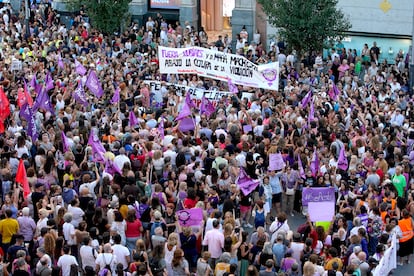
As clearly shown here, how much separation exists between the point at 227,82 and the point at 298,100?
105 inches

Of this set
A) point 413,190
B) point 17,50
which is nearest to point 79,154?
point 413,190

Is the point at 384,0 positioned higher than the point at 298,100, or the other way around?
the point at 384,0

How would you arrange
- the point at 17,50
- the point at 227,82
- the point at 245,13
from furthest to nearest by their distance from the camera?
the point at 245,13 → the point at 17,50 → the point at 227,82

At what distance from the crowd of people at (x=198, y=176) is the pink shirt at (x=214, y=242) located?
20 millimetres

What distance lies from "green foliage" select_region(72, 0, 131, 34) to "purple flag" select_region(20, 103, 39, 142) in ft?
46.7

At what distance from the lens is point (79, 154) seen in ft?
63.0

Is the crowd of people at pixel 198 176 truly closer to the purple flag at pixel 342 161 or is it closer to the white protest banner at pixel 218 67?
the purple flag at pixel 342 161

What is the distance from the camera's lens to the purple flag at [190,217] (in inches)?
618

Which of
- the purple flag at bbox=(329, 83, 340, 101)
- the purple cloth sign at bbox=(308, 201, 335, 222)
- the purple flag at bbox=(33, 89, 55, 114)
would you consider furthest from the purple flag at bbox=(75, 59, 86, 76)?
the purple cloth sign at bbox=(308, 201, 335, 222)

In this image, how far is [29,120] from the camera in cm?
2019

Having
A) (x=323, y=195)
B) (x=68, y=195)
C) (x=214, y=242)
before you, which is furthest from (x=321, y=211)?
(x=68, y=195)

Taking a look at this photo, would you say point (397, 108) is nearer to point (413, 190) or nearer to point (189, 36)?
point (413, 190)

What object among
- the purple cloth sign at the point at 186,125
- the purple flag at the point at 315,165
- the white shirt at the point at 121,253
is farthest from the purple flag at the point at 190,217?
the purple cloth sign at the point at 186,125

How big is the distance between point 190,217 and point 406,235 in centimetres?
408
